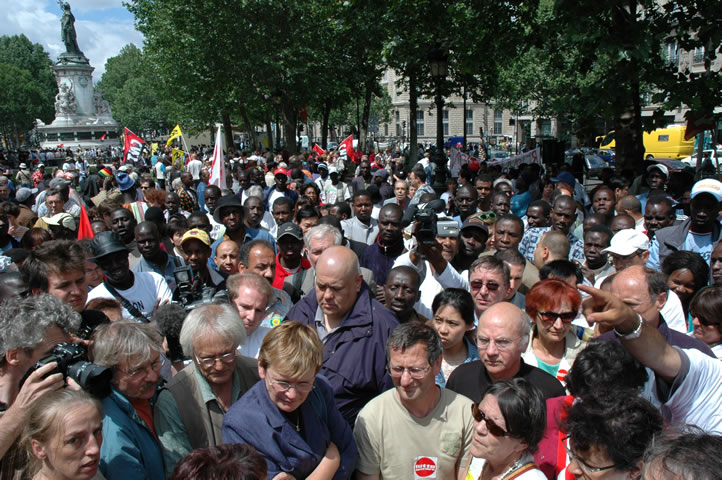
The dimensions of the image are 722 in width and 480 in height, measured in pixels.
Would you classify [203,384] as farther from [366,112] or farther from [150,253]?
[366,112]

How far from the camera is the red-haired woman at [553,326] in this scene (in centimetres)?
342

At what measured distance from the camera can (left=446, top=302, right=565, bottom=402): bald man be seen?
3.12m

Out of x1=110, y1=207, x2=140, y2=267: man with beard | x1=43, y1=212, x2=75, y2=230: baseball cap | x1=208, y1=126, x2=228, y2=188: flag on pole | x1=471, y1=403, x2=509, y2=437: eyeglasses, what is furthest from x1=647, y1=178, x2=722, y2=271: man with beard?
x1=208, y1=126, x2=228, y2=188: flag on pole

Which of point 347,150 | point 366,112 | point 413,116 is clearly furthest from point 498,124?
point 347,150

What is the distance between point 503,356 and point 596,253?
2.66 m

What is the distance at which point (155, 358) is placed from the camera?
2.80 m

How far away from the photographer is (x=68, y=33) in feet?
181

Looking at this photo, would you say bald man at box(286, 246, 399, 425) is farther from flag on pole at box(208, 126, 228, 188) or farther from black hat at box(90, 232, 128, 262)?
flag on pole at box(208, 126, 228, 188)

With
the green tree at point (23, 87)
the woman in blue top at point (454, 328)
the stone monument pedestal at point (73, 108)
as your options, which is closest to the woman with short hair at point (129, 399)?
the woman in blue top at point (454, 328)

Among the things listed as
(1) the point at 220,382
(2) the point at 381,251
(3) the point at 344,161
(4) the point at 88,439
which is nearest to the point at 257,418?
(1) the point at 220,382

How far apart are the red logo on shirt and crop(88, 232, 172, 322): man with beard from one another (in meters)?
2.50

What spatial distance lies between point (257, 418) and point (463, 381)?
4.16 feet

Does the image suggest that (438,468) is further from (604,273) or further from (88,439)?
(604,273)

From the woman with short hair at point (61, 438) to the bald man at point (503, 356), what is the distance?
191cm
